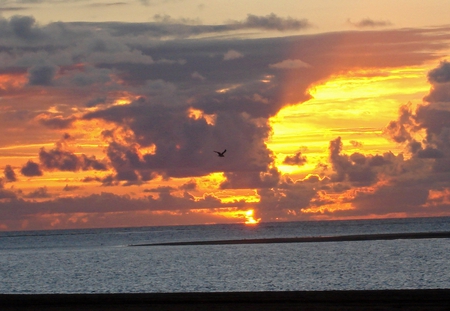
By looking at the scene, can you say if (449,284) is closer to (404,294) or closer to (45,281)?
(404,294)

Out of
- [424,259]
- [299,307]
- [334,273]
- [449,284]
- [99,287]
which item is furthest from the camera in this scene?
[424,259]

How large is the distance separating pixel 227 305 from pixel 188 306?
6.18 feet

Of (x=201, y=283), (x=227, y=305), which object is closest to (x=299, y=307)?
(x=227, y=305)

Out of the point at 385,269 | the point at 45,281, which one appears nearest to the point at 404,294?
the point at 385,269

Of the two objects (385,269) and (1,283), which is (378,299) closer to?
(385,269)

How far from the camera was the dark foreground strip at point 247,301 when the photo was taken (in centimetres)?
3209

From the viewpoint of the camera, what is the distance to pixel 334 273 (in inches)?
2203

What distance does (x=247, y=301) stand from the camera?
35.0m

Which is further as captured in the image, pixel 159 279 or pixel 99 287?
pixel 159 279

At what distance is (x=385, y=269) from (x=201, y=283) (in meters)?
16.5

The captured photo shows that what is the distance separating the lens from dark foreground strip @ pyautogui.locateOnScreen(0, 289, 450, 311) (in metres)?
32.1

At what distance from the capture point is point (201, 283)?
51.6 m

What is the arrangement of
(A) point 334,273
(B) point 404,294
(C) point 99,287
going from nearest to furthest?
(B) point 404,294 → (C) point 99,287 → (A) point 334,273

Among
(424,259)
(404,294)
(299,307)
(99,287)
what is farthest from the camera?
(424,259)
